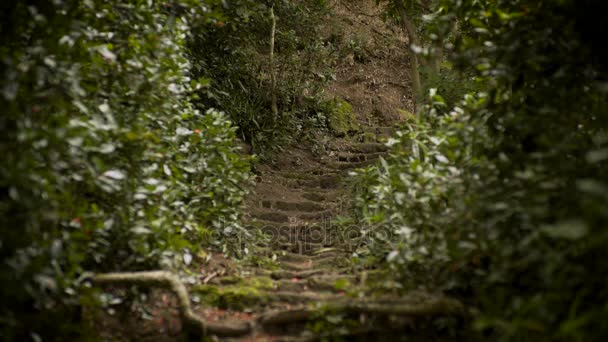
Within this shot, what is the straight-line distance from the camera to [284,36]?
827cm

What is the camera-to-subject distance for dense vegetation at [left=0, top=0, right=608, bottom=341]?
2.03m

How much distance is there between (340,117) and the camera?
357 inches

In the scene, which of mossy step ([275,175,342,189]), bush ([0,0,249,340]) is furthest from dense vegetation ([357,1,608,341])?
mossy step ([275,175,342,189])

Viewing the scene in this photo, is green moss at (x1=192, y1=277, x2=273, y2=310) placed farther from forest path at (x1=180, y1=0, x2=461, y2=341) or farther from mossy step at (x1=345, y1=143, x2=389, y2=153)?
mossy step at (x1=345, y1=143, x2=389, y2=153)

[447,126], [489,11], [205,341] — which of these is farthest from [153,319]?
[489,11]

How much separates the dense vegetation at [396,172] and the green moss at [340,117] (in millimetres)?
4745

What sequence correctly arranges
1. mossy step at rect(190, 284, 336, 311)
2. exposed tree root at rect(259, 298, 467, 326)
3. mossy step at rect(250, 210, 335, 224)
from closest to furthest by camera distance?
exposed tree root at rect(259, 298, 467, 326)
mossy step at rect(190, 284, 336, 311)
mossy step at rect(250, 210, 335, 224)

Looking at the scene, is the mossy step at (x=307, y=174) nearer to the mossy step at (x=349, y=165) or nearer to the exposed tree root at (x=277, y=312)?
the mossy step at (x=349, y=165)

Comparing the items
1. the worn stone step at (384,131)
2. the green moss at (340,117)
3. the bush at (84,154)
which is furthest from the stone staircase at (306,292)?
the worn stone step at (384,131)

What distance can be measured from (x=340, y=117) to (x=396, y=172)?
18.1 feet

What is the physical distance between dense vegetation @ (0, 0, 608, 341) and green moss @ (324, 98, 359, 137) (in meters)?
4.75

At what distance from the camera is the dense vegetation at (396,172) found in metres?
2.03

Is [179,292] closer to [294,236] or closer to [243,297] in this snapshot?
[243,297]

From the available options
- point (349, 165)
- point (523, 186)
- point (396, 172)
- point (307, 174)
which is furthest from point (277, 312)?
point (349, 165)
